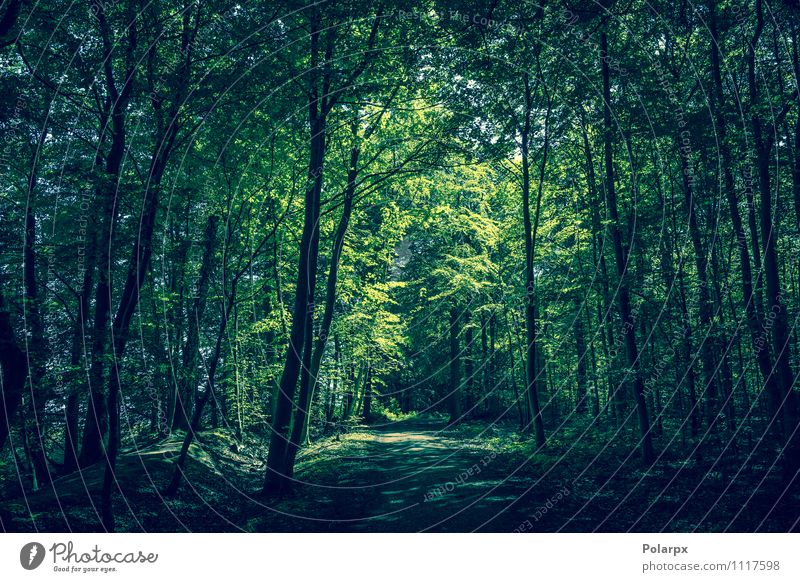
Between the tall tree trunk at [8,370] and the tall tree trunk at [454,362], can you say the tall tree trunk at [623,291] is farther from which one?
the tall tree trunk at [454,362]

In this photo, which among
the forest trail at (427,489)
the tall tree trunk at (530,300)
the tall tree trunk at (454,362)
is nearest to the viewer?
the forest trail at (427,489)

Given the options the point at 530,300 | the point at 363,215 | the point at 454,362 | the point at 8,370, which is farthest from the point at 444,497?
the point at 454,362

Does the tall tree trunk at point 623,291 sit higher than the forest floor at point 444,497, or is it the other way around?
the tall tree trunk at point 623,291

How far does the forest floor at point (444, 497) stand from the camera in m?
8.25

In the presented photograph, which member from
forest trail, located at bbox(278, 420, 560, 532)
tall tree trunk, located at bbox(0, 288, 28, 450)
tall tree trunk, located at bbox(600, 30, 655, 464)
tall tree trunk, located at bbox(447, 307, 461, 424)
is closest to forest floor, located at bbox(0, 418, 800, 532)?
forest trail, located at bbox(278, 420, 560, 532)

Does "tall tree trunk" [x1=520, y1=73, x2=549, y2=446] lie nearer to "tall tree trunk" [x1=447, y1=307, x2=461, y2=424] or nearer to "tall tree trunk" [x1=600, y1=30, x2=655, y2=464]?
"tall tree trunk" [x1=600, y1=30, x2=655, y2=464]

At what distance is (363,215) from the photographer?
21312 mm

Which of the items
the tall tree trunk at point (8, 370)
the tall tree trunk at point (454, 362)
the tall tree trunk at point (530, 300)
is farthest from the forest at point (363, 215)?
the tall tree trunk at point (454, 362)

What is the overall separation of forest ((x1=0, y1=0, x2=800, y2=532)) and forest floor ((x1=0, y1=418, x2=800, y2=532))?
0.09 meters

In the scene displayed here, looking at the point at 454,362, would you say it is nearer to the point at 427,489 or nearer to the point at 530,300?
the point at 530,300

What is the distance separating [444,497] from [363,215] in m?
13.3

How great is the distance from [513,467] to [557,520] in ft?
19.4

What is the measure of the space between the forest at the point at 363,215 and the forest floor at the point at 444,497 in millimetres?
85

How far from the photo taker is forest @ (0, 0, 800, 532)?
27.1 feet
